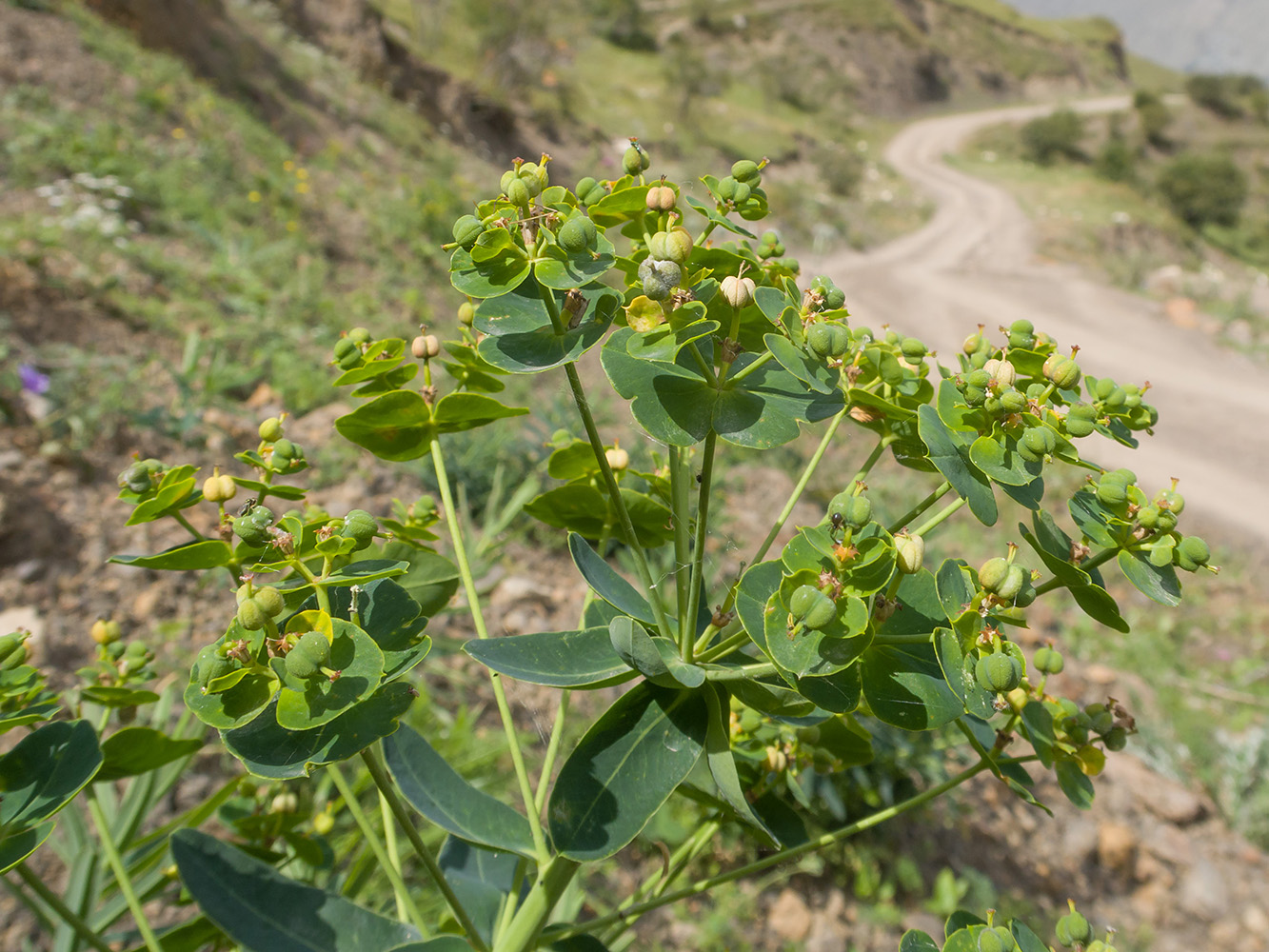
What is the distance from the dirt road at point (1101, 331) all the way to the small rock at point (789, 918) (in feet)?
16.4

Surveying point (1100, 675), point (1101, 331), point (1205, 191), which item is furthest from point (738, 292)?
point (1205, 191)

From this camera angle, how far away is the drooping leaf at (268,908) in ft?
2.89

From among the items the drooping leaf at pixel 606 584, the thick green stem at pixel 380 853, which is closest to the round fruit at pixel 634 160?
the drooping leaf at pixel 606 584

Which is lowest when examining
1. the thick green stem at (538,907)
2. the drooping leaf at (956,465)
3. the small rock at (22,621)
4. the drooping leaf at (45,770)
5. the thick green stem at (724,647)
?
the small rock at (22,621)

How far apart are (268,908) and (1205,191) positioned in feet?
82.8

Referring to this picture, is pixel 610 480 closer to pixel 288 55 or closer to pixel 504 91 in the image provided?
pixel 288 55

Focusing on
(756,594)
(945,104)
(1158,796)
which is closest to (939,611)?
(756,594)

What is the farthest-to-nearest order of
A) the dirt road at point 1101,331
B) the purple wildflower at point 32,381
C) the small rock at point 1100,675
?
1. the dirt road at point 1101,331
2. the small rock at point 1100,675
3. the purple wildflower at point 32,381

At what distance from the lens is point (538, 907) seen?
3.02ft

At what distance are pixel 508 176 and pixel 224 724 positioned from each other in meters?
0.55

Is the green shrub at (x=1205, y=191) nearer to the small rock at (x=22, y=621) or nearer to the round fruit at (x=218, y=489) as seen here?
the small rock at (x=22, y=621)

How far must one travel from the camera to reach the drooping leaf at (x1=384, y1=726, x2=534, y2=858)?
955 mm

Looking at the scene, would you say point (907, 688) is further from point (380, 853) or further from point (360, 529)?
point (380, 853)

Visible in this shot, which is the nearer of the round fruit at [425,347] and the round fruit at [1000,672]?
the round fruit at [1000,672]
